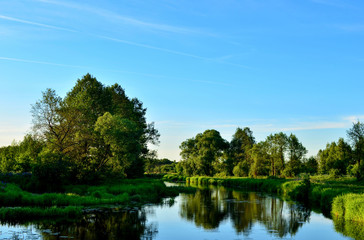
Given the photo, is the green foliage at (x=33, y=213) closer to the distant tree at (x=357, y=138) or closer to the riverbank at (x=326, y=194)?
the riverbank at (x=326, y=194)

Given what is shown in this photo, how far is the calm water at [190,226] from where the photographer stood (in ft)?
68.6

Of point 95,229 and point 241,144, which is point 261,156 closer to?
point 241,144

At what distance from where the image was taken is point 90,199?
1271 inches

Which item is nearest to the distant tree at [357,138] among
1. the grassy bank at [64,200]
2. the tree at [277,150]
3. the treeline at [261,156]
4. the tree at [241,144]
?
the treeline at [261,156]

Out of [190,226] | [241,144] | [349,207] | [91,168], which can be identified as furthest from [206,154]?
[190,226]

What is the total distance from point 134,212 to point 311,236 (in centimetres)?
1567

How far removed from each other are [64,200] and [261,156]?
6902cm

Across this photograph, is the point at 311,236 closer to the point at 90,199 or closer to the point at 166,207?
the point at 166,207

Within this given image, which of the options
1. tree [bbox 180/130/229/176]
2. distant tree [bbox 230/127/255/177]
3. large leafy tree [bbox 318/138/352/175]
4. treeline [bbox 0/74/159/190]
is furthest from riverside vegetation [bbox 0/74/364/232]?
distant tree [bbox 230/127/255/177]

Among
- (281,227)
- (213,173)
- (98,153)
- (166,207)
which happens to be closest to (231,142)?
(213,173)

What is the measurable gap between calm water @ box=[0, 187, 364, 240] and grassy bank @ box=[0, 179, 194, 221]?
7.94 ft

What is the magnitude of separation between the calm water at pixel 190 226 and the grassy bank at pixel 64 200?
2419 mm

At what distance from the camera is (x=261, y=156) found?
89.9m

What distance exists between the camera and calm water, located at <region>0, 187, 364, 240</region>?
824 inches
